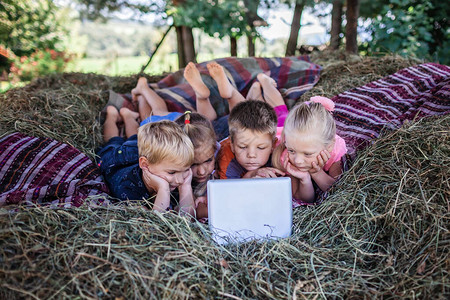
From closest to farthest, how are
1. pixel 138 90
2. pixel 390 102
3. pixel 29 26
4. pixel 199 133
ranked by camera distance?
pixel 199 133 < pixel 390 102 < pixel 138 90 < pixel 29 26

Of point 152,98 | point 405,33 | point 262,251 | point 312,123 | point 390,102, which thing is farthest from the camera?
point 405,33

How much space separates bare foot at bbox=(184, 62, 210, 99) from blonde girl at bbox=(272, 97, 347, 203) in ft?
3.95

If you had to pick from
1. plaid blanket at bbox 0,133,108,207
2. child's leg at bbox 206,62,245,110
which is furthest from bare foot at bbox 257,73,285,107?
plaid blanket at bbox 0,133,108,207

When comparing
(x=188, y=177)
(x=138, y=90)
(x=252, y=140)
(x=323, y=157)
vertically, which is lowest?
(x=188, y=177)

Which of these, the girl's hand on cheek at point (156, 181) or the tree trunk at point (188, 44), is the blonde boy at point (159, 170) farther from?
the tree trunk at point (188, 44)

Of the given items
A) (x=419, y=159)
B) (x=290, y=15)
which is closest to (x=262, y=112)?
(x=419, y=159)

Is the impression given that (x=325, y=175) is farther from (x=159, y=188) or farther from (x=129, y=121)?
(x=129, y=121)

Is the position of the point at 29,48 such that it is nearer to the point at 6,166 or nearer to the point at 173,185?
the point at 6,166

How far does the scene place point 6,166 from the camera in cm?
241

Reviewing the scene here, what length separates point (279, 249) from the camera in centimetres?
183

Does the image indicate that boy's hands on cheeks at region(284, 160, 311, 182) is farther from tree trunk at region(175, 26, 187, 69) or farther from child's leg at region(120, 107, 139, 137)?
tree trunk at region(175, 26, 187, 69)

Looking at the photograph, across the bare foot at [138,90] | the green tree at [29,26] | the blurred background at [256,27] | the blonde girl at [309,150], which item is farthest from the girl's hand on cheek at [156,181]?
the green tree at [29,26]

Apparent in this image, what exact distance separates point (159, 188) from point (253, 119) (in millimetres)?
801

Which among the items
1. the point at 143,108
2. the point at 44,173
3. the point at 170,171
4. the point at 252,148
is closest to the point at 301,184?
the point at 252,148
